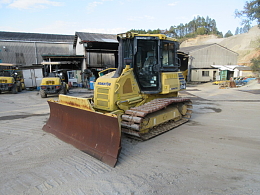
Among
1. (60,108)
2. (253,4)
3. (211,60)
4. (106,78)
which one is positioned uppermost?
(253,4)

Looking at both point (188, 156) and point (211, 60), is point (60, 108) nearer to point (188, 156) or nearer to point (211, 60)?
point (188, 156)

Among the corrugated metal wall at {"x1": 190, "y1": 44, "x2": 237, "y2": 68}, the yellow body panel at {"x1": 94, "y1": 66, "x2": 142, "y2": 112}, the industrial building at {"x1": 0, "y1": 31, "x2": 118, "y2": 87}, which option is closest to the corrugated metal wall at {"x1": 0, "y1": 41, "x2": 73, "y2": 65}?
the industrial building at {"x1": 0, "y1": 31, "x2": 118, "y2": 87}

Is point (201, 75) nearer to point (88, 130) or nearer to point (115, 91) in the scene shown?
point (115, 91)

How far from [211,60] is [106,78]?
29863 millimetres

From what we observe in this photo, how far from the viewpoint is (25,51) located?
28203mm

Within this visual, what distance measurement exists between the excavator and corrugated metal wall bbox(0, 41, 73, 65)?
26.0m

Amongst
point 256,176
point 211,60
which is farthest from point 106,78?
point 211,60

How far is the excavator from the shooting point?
4.63m

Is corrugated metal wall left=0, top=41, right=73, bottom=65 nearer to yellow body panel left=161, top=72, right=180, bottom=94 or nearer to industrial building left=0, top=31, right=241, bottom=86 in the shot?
industrial building left=0, top=31, right=241, bottom=86

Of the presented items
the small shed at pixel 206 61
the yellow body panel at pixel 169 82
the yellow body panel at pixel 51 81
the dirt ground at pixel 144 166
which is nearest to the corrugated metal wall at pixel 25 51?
the yellow body panel at pixel 51 81

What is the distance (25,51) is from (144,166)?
1173 inches

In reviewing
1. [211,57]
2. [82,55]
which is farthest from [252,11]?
[82,55]

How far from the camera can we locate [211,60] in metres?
31.5

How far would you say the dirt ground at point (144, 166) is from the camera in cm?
313
